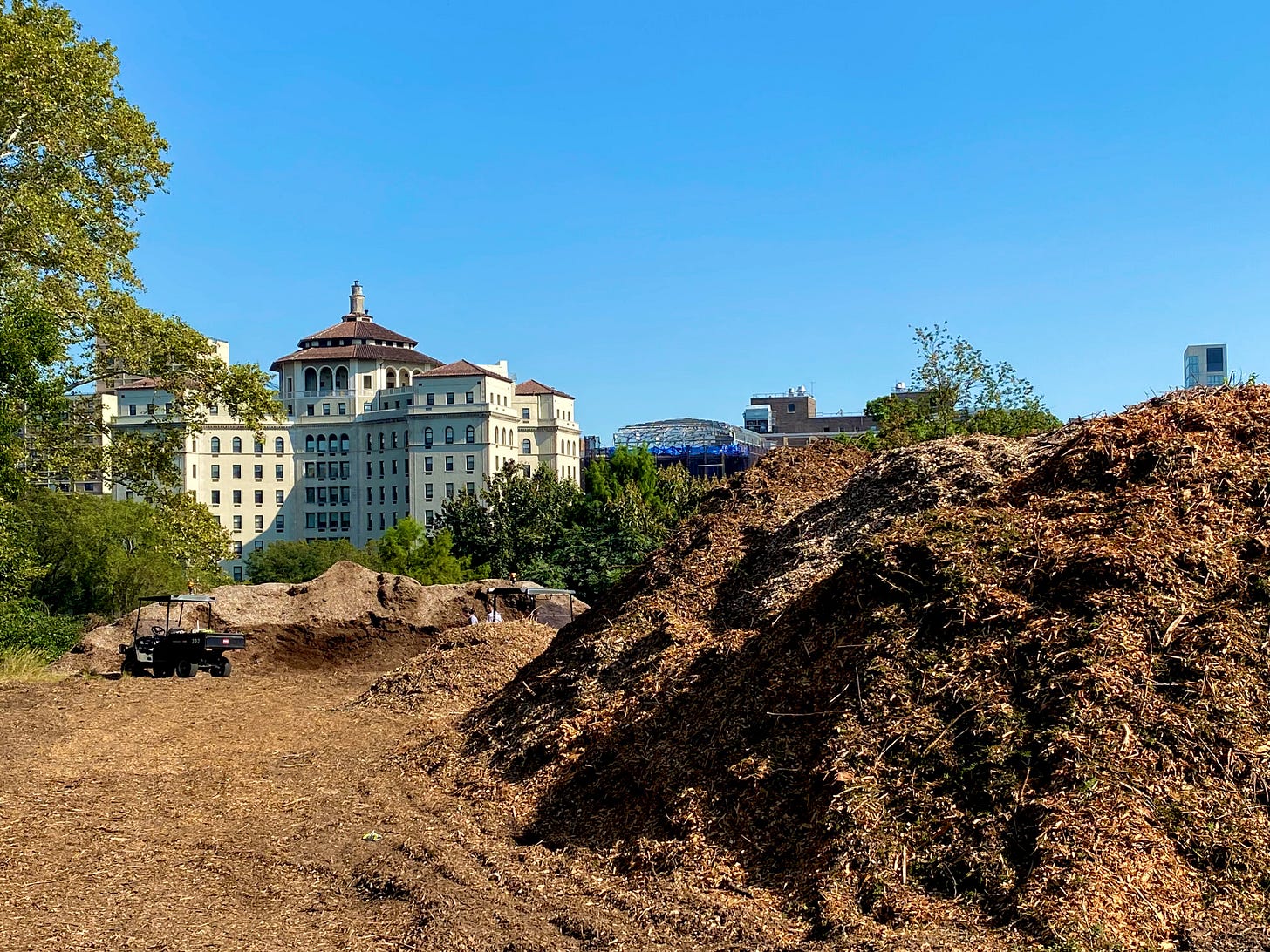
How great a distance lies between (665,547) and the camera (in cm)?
1395

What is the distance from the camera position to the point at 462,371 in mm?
118562

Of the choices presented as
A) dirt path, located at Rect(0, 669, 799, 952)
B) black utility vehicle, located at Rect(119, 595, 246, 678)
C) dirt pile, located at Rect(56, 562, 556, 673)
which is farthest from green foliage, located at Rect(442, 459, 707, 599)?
dirt path, located at Rect(0, 669, 799, 952)

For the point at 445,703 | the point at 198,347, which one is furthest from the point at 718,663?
the point at 198,347

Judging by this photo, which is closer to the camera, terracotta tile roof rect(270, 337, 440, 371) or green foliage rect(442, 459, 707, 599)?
green foliage rect(442, 459, 707, 599)

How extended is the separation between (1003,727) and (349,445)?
398ft

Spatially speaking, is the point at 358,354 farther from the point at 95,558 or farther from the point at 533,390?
the point at 95,558

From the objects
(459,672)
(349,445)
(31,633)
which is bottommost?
(459,672)

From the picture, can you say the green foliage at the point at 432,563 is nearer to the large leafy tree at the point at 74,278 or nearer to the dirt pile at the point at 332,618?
the dirt pile at the point at 332,618

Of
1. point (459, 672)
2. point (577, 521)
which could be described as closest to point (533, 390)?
point (577, 521)

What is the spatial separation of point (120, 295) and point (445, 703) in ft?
39.2

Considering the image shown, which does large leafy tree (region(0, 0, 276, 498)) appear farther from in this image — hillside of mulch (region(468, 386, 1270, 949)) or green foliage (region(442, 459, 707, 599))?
green foliage (region(442, 459, 707, 599))

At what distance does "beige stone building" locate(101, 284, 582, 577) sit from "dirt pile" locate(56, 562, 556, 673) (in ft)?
297

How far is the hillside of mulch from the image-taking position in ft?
20.1

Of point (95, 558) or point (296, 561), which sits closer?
point (95, 558)
